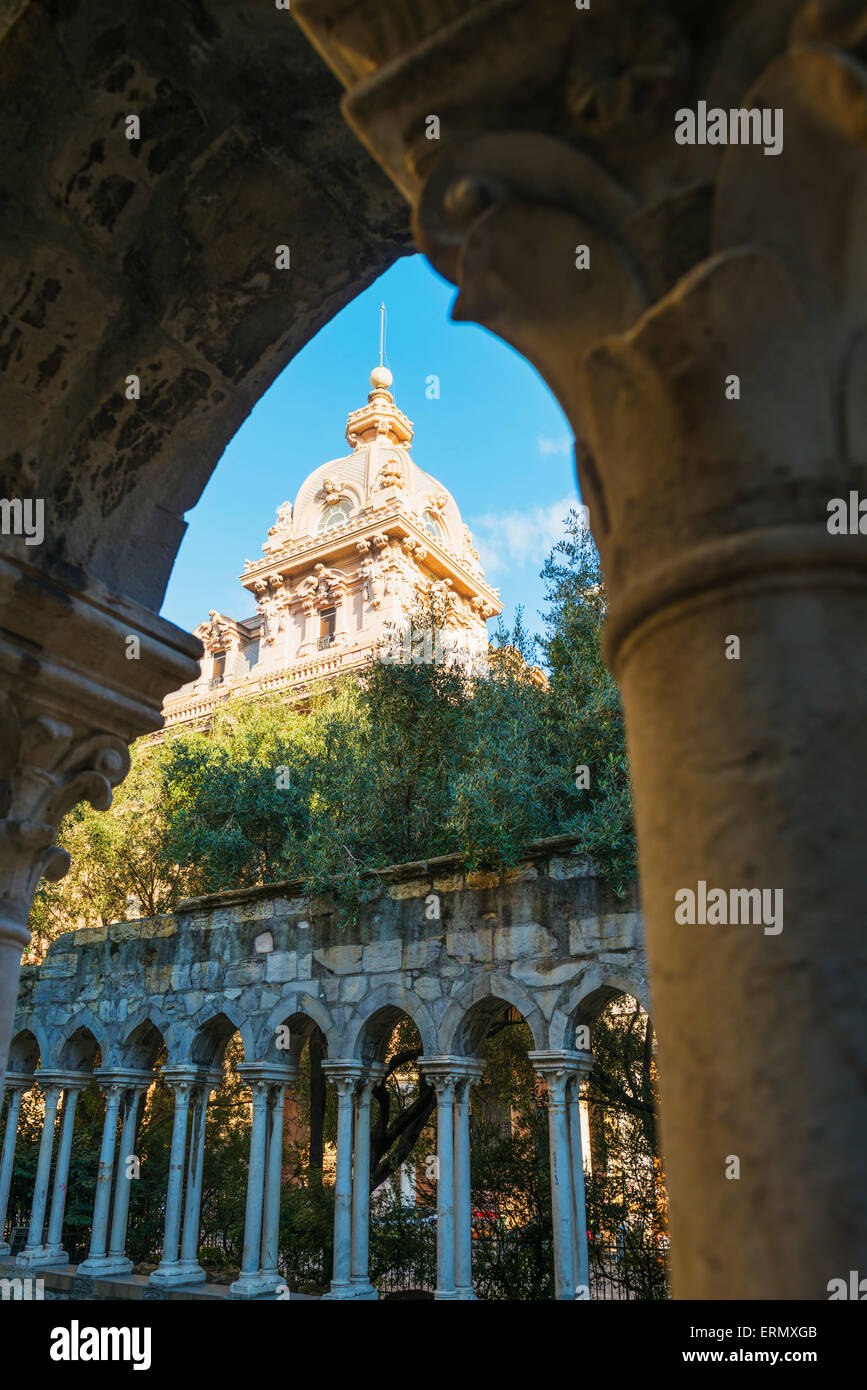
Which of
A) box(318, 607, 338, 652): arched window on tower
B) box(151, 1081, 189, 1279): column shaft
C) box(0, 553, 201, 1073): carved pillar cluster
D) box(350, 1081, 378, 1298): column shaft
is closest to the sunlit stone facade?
box(318, 607, 338, 652): arched window on tower

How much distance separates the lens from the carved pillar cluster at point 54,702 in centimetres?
246

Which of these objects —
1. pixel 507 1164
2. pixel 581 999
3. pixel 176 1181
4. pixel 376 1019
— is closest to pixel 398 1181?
pixel 507 1164

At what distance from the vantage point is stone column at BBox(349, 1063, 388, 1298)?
19.9 ft

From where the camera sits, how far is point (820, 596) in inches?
36.9

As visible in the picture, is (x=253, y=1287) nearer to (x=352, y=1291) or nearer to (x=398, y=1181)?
(x=352, y=1291)

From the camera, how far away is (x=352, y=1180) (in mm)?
6570

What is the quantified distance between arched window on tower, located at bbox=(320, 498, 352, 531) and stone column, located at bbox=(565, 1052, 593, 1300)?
63.8 ft

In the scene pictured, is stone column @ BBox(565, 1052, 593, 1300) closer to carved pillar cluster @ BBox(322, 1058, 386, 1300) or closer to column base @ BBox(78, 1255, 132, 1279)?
carved pillar cluster @ BBox(322, 1058, 386, 1300)

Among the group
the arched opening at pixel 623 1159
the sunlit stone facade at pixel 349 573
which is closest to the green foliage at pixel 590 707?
the arched opening at pixel 623 1159

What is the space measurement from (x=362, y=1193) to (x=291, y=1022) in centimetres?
126

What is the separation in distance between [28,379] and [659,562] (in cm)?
203

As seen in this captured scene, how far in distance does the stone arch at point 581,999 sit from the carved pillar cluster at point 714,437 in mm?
4779
